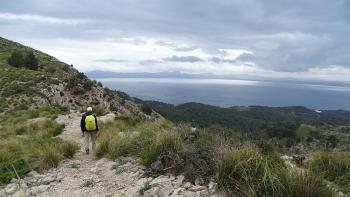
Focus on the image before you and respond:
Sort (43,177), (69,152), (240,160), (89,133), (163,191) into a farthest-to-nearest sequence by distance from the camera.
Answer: (89,133) → (69,152) → (43,177) → (163,191) → (240,160)

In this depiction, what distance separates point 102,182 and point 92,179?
1.10ft

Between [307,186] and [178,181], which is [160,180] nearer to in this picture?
[178,181]

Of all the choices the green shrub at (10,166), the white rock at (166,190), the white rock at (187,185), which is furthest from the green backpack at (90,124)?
the white rock at (187,185)

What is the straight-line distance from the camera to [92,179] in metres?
7.74

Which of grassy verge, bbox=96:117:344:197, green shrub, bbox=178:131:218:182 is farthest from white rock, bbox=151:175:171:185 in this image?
green shrub, bbox=178:131:218:182

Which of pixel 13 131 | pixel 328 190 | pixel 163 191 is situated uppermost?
pixel 328 190

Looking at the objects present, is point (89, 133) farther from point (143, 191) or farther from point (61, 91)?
point (61, 91)

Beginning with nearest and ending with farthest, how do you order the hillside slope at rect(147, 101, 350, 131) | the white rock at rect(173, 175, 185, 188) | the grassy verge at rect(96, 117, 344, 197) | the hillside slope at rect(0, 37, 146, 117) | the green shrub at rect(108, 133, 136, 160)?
1. the grassy verge at rect(96, 117, 344, 197)
2. the white rock at rect(173, 175, 185, 188)
3. the green shrub at rect(108, 133, 136, 160)
4. the hillside slope at rect(0, 37, 146, 117)
5. the hillside slope at rect(147, 101, 350, 131)

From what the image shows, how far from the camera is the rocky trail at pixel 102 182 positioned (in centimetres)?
639

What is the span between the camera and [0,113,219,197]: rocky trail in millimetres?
6391

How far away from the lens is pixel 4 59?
45062 millimetres

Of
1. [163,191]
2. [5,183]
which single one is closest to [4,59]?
[5,183]

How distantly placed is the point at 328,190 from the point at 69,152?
23.9ft

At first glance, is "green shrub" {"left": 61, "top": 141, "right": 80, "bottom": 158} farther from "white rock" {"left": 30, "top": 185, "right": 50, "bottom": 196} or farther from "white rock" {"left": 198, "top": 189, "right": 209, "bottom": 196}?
"white rock" {"left": 198, "top": 189, "right": 209, "bottom": 196}
